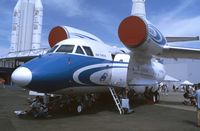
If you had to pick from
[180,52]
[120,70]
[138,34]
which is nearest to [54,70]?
[120,70]

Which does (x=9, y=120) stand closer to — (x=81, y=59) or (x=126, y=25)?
(x=81, y=59)

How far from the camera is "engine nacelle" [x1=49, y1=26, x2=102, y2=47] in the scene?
14203 mm

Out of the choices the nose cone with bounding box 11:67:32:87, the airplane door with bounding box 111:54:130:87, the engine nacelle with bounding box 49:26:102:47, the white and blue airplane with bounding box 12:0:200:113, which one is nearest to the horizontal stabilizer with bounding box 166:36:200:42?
the white and blue airplane with bounding box 12:0:200:113

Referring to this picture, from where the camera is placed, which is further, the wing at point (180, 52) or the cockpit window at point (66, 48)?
the wing at point (180, 52)

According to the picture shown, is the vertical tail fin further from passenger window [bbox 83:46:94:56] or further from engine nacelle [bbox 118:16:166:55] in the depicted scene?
passenger window [bbox 83:46:94:56]

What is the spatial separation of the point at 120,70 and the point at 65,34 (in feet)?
Answer: 10.9

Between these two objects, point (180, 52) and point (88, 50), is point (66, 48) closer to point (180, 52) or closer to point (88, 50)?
point (88, 50)

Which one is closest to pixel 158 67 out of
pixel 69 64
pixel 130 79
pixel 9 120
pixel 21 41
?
pixel 130 79

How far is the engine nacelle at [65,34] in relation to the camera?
A: 14.2 metres

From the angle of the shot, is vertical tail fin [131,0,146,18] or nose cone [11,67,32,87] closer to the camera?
nose cone [11,67,32,87]

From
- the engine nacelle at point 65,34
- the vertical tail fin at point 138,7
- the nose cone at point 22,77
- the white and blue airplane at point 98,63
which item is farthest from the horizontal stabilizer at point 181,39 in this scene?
the nose cone at point 22,77

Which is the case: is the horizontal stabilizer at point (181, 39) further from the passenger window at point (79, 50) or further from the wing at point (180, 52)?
the passenger window at point (79, 50)

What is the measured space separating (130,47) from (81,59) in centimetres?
395

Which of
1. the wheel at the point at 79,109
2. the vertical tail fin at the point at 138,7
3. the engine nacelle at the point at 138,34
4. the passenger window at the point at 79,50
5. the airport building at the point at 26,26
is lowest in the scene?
the wheel at the point at 79,109
